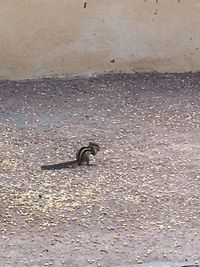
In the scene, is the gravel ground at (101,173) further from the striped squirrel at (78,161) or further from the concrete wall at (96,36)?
the concrete wall at (96,36)

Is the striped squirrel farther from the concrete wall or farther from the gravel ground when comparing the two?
the concrete wall

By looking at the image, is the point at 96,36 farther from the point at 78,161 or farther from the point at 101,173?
the point at 101,173

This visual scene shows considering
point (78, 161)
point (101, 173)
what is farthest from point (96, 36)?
point (101, 173)

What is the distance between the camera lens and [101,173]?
6.11 m

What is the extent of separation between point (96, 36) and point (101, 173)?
2.84 meters

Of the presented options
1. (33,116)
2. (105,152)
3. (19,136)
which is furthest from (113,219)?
(33,116)

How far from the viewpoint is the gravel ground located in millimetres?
5070

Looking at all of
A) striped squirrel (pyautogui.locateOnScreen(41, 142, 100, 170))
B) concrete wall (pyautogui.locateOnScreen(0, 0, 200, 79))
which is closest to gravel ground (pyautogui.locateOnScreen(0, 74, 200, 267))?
striped squirrel (pyautogui.locateOnScreen(41, 142, 100, 170))

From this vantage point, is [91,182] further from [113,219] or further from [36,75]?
[36,75]

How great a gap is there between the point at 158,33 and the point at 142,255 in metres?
4.18

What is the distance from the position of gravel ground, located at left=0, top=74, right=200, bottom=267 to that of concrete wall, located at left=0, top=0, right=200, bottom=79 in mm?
211

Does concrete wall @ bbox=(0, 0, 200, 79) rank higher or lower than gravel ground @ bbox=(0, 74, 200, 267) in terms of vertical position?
higher

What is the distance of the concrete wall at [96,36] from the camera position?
27.8 feet

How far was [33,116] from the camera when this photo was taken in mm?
7410
